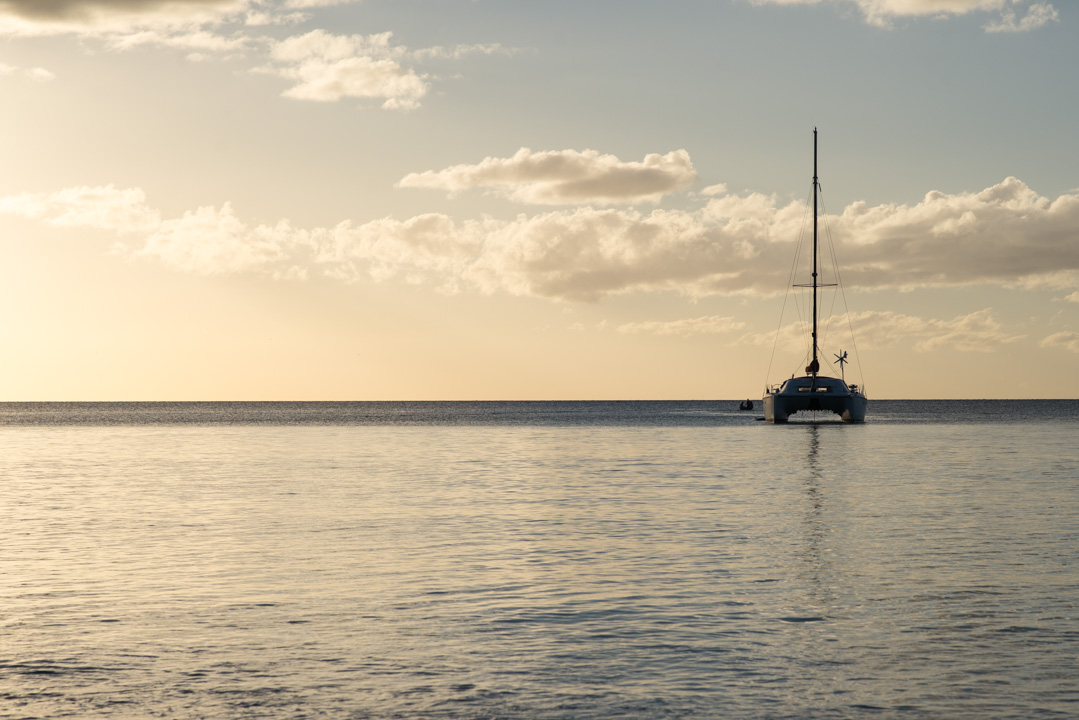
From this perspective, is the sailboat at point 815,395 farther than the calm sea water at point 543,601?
Yes

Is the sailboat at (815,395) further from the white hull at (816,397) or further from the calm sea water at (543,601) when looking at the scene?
the calm sea water at (543,601)

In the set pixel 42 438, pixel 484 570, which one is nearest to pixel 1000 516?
pixel 484 570

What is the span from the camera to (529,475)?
47.9 m

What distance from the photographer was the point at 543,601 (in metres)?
17.9

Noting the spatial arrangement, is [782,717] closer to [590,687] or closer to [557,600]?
[590,687]

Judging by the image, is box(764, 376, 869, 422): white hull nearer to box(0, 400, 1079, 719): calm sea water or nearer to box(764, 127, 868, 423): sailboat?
box(764, 127, 868, 423): sailboat

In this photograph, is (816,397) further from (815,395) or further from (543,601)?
(543,601)

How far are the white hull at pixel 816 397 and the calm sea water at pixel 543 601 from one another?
57098 mm

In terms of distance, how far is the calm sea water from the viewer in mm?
12359

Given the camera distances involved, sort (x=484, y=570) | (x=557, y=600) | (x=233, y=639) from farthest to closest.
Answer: (x=484, y=570), (x=557, y=600), (x=233, y=639)

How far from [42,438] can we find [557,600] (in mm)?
93940

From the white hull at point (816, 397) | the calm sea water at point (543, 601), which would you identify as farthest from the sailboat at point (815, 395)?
the calm sea water at point (543, 601)

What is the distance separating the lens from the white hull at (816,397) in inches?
3844

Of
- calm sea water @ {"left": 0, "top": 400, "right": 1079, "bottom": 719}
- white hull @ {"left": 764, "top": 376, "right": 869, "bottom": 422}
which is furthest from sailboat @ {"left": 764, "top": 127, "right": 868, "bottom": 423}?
calm sea water @ {"left": 0, "top": 400, "right": 1079, "bottom": 719}
